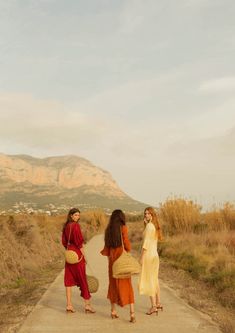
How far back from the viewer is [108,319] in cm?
894

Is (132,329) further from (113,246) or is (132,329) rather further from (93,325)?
(113,246)

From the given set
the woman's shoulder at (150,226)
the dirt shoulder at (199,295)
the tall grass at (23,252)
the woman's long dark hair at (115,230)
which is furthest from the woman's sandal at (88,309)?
the tall grass at (23,252)

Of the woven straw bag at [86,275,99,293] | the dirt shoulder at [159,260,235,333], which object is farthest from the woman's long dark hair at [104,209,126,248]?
the dirt shoulder at [159,260,235,333]

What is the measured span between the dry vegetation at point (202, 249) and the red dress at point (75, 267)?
2.55 meters

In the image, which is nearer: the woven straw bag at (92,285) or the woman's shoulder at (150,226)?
the woman's shoulder at (150,226)

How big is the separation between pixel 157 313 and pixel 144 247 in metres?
1.26

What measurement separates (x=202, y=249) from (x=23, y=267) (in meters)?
6.86

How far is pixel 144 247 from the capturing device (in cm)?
929

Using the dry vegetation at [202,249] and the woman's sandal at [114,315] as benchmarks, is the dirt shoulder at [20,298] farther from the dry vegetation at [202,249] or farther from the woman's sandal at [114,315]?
the dry vegetation at [202,249]

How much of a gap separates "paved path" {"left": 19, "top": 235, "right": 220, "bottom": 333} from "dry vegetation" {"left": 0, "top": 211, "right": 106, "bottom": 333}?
400mm

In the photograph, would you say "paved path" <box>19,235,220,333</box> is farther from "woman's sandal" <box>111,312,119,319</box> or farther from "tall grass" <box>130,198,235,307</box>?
"tall grass" <box>130,198,235,307</box>

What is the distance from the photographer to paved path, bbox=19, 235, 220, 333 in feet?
26.7

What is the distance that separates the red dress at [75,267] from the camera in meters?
9.42

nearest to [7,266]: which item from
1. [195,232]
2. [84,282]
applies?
[84,282]
